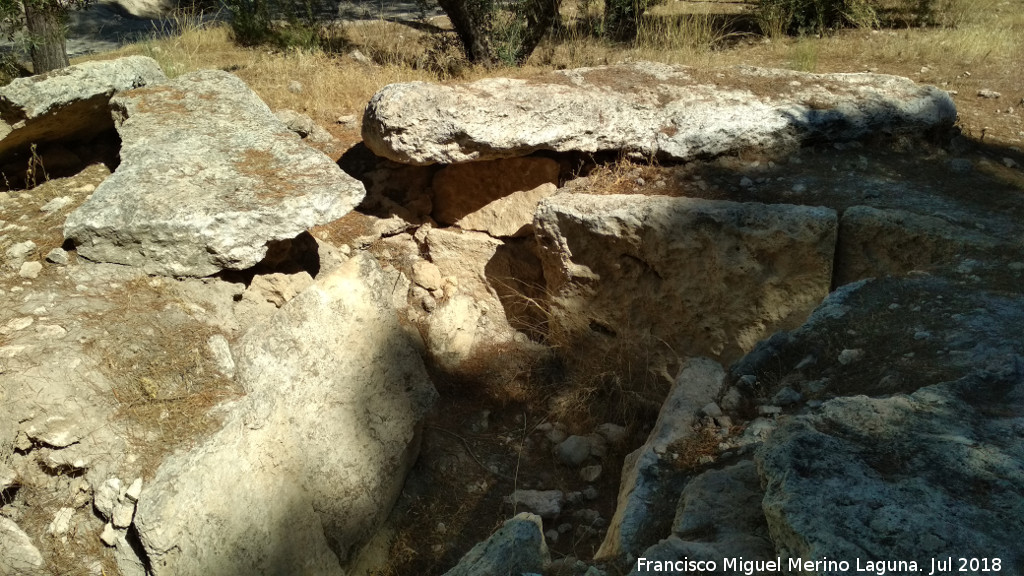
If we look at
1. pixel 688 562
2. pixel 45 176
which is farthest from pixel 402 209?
pixel 688 562

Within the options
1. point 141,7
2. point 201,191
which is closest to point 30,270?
point 201,191

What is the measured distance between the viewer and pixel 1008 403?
2.47 metres

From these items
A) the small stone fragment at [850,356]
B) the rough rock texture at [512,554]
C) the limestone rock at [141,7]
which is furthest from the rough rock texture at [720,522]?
the limestone rock at [141,7]

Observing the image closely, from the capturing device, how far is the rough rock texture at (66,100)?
4266 millimetres

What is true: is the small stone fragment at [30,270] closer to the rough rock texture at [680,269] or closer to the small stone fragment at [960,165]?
the rough rock texture at [680,269]

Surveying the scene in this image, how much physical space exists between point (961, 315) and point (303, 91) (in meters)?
4.79

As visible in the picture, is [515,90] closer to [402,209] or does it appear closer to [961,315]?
[402,209]

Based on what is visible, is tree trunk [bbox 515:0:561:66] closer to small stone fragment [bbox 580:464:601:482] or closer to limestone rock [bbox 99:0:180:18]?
small stone fragment [bbox 580:464:601:482]

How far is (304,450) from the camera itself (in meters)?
3.49

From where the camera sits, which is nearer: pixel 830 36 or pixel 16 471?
pixel 16 471

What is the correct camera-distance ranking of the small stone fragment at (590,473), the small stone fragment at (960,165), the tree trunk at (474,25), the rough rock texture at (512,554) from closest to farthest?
the rough rock texture at (512,554) → the small stone fragment at (590,473) → the small stone fragment at (960,165) → the tree trunk at (474,25)

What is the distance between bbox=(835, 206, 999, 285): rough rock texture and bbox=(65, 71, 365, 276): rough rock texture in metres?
2.50

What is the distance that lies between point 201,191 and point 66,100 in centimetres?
119

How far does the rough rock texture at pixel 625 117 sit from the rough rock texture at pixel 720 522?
9.00 ft
